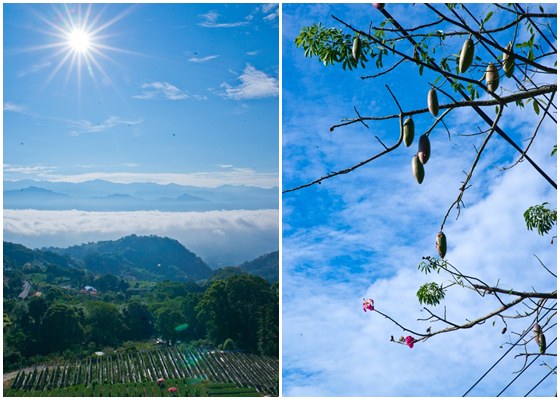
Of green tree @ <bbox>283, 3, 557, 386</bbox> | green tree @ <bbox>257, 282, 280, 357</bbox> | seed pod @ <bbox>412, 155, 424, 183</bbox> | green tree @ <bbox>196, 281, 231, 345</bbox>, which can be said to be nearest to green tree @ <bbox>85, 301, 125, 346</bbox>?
green tree @ <bbox>196, 281, 231, 345</bbox>

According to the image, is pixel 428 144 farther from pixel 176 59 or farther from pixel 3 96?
pixel 3 96

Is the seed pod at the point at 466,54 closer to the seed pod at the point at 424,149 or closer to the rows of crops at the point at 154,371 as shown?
the seed pod at the point at 424,149

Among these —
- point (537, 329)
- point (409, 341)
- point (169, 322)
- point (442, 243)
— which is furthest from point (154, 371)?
point (442, 243)

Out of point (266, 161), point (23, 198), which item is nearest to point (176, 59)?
point (266, 161)

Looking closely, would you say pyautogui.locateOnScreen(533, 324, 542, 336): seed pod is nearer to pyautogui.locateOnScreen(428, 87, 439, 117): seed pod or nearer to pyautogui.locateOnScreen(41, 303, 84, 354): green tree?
pyautogui.locateOnScreen(428, 87, 439, 117): seed pod

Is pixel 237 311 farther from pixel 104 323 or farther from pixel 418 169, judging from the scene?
pixel 418 169

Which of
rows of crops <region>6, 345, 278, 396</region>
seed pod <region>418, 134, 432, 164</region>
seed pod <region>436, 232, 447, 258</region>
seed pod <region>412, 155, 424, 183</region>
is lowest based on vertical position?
rows of crops <region>6, 345, 278, 396</region>
